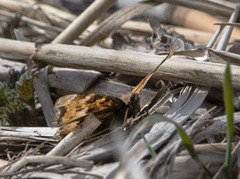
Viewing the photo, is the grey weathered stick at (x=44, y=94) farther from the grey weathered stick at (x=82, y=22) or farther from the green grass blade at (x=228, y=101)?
the green grass blade at (x=228, y=101)

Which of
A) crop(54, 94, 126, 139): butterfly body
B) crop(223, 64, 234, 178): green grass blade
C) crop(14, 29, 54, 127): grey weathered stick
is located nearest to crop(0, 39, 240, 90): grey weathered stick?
crop(14, 29, 54, 127): grey weathered stick

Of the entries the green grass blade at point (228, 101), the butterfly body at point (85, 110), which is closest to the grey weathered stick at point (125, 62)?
the butterfly body at point (85, 110)

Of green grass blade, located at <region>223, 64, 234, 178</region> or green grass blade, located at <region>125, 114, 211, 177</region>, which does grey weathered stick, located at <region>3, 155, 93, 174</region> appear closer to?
green grass blade, located at <region>125, 114, 211, 177</region>

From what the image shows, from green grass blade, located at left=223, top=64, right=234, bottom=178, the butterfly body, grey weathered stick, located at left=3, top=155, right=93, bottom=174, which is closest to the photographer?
green grass blade, located at left=223, top=64, right=234, bottom=178

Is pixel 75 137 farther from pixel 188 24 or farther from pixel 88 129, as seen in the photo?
pixel 188 24

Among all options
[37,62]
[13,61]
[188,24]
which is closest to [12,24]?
[13,61]

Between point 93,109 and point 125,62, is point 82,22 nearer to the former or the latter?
point 125,62

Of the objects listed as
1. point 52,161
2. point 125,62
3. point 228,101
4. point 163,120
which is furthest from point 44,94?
point 228,101

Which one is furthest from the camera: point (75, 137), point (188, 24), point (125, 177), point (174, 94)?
point (188, 24)
